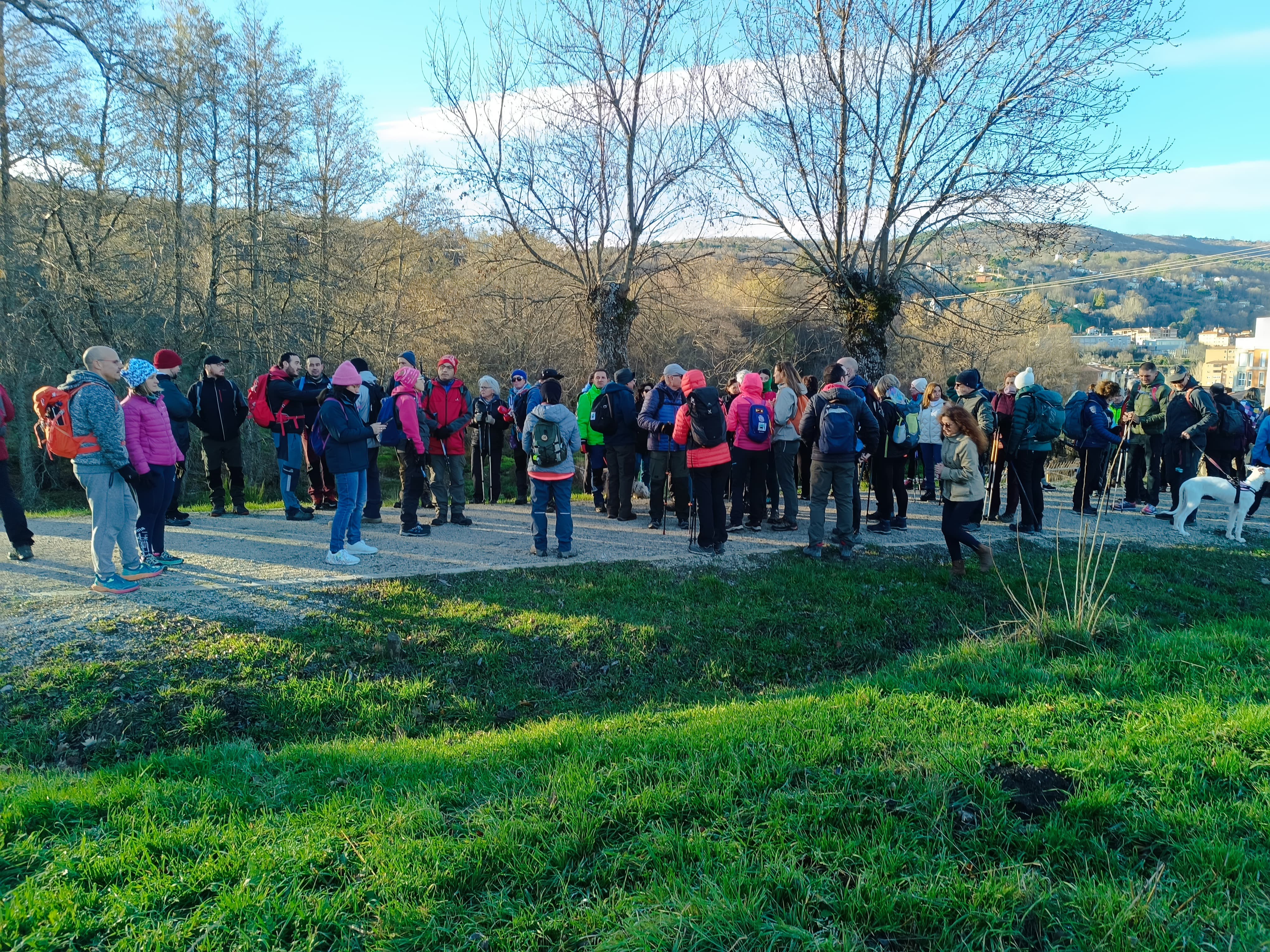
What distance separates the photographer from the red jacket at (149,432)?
708 centimetres

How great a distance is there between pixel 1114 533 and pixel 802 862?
1035cm

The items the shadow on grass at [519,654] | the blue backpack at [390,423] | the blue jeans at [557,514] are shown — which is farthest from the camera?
the blue backpack at [390,423]

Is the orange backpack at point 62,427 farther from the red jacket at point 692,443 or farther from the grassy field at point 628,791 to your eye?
the red jacket at point 692,443

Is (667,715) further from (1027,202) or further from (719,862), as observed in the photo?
(1027,202)

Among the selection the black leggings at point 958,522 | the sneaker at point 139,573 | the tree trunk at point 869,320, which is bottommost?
the sneaker at point 139,573

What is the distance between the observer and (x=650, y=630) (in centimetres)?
660

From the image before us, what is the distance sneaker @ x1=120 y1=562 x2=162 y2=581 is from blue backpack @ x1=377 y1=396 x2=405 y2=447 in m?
2.81

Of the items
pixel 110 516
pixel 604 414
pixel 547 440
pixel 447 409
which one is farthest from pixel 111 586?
pixel 604 414

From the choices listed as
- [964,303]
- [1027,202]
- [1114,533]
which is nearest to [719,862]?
[1114,533]

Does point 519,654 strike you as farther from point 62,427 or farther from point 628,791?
point 62,427

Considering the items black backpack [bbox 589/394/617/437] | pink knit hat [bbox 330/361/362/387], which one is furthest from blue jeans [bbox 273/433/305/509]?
→ black backpack [bbox 589/394/617/437]

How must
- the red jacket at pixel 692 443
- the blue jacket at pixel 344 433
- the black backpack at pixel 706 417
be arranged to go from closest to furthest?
the blue jacket at pixel 344 433
the black backpack at pixel 706 417
the red jacket at pixel 692 443

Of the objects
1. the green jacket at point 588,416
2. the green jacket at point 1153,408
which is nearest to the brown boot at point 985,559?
the green jacket at point 588,416

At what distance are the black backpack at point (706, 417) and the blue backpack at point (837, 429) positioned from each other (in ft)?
4.17
